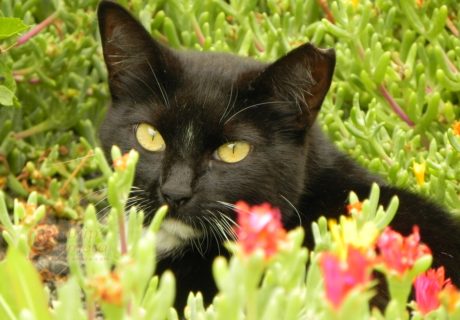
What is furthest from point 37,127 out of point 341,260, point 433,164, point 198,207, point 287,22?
point 341,260

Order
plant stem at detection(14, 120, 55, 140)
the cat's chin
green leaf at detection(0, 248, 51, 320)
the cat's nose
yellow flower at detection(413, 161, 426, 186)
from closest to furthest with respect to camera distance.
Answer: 1. green leaf at detection(0, 248, 51, 320)
2. the cat's nose
3. the cat's chin
4. yellow flower at detection(413, 161, 426, 186)
5. plant stem at detection(14, 120, 55, 140)

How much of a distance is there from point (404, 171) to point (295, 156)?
432mm

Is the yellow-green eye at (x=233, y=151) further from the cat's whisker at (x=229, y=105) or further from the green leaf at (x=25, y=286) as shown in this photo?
the green leaf at (x=25, y=286)

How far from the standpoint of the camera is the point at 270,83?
2.43 meters

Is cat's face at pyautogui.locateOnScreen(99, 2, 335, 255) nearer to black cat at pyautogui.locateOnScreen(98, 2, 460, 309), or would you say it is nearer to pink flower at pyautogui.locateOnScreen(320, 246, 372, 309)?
black cat at pyautogui.locateOnScreen(98, 2, 460, 309)

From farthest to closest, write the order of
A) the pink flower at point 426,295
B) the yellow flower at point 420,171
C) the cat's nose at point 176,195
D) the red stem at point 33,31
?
the red stem at point 33,31
the yellow flower at point 420,171
the cat's nose at point 176,195
the pink flower at point 426,295

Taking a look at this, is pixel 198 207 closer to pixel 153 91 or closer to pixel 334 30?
pixel 153 91

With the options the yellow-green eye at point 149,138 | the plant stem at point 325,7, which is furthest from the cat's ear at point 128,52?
the plant stem at point 325,7

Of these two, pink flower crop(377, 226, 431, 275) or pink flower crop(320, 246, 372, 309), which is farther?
pink flower crop(377, 226, 431, 275)

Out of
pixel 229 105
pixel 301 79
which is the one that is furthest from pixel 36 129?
pixel 301 79

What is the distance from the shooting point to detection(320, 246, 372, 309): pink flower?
91cm

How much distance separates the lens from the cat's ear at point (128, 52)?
2.49 metres

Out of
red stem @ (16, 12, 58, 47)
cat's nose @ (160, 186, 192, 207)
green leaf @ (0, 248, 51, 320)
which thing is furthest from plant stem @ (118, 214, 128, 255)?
red stem @ (16, 12, 58, 47)

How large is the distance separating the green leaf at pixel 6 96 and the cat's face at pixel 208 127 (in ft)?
1.00
